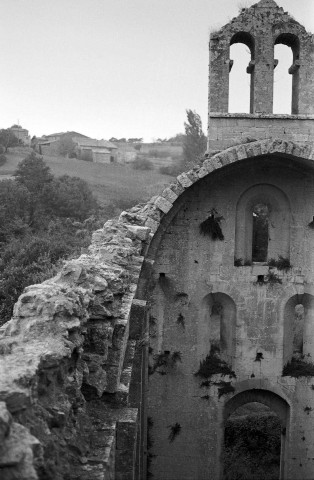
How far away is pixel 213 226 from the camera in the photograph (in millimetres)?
12055

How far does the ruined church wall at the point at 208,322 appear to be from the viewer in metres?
12.0

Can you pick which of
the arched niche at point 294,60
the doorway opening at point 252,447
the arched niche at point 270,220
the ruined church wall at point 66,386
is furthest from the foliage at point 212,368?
the ruined church wall at point 66,386

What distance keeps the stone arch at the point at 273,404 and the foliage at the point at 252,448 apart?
6.56 feet

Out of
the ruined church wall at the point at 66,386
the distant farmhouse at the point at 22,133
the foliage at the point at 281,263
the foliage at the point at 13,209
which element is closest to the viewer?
the ruined church wall at the point at 66,386

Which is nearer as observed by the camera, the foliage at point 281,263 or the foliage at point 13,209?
→ the foliage at point 281,263

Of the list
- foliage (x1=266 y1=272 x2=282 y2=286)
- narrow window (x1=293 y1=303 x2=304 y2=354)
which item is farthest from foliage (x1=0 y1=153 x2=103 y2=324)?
foliage (x1=266 y1=272 x2=282 y2=286)

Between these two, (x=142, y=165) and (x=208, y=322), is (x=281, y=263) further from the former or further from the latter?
(x=142, y=165)

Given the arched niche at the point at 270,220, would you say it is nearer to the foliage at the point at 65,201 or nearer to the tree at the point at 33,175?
the foliage at the point at 65,201

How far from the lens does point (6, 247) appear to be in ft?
83.7

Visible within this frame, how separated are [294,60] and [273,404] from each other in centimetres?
724

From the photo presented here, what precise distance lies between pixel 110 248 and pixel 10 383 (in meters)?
5.41

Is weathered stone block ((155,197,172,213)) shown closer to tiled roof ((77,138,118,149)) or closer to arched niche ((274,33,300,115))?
arched niche ((274,33,300,115))

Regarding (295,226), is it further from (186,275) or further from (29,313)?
(29,313)

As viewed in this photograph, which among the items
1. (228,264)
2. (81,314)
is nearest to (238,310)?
(228,264)
